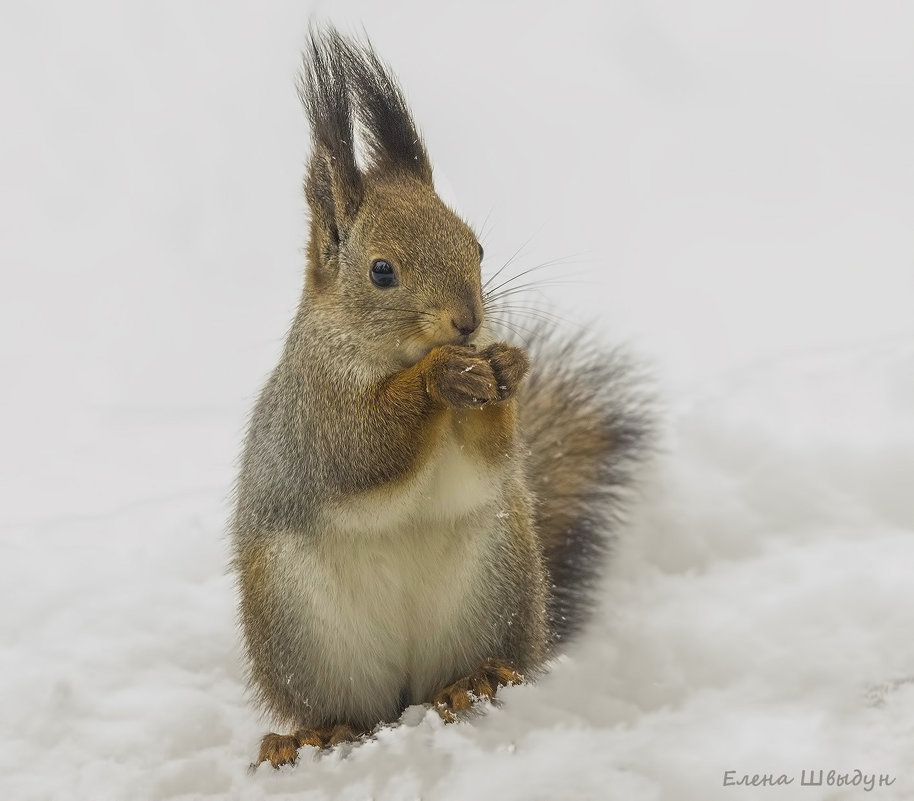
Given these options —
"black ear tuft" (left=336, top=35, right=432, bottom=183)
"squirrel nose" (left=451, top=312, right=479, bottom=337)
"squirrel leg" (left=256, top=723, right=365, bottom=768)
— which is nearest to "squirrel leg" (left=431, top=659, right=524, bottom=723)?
"squirrel leg" (left=256, top=723, right=365, bottom=768)

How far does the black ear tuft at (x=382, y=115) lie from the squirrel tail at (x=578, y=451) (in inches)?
32.6

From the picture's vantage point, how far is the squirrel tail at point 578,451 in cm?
306

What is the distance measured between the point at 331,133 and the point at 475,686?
3.83 feet

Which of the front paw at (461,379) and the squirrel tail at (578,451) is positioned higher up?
the front paw at (461,379)

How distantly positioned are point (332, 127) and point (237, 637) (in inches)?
54.1

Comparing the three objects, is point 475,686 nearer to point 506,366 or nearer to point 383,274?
point 506,366

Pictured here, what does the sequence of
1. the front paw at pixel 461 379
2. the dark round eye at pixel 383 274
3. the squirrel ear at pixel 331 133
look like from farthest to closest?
the squirrel ear at pixel 331 133, the dark round eye at pixel 383 274, the front paw at pixel 461 379

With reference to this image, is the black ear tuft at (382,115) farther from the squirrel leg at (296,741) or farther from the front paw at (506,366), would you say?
the squirrel leg at (296,741)

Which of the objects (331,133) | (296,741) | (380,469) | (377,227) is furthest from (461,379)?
(296,741)

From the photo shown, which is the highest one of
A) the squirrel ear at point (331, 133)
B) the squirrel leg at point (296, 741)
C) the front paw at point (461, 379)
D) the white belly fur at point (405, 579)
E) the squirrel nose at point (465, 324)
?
the squirrel ear at point (331, 133)

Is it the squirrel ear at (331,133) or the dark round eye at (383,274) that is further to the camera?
the squirrel ear at (331,133)

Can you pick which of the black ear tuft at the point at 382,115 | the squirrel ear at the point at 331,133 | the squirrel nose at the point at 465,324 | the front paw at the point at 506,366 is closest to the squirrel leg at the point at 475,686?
the front paw at the point at 506,366

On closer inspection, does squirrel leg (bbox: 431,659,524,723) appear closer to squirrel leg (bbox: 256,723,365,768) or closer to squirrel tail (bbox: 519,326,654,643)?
squirrel leg (bbox: 256,723,365,768)

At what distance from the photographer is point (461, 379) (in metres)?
2.20
